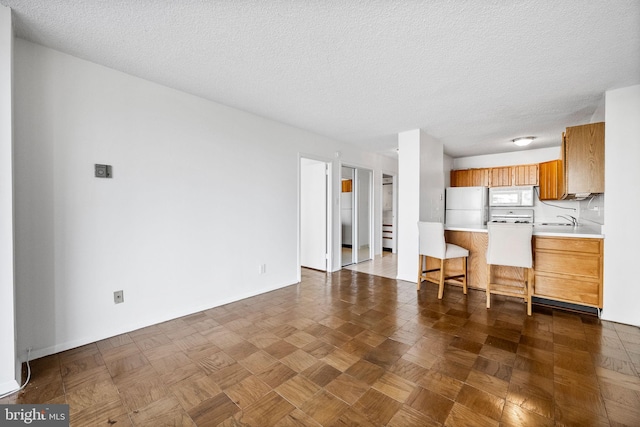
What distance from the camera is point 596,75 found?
2430 mm

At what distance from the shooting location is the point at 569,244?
9.72ft

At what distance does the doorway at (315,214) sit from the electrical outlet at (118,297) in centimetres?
286

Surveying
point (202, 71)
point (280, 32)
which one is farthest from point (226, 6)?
point (202, 71)

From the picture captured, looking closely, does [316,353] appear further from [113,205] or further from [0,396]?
[113,205]

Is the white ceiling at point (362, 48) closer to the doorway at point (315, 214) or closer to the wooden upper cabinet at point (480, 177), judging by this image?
the doorway at point (315, 214)

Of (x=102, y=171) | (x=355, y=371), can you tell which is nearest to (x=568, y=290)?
(x=355, y=371)

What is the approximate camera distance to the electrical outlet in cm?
241

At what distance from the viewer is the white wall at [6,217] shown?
1637mm

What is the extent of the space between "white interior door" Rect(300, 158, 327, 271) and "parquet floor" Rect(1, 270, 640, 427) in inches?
78.0

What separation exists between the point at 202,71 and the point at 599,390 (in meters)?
3.79

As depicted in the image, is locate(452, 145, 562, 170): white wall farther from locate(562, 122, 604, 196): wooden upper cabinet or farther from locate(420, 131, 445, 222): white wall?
locate(562, 122, 604, 196): wooden upper cabinet

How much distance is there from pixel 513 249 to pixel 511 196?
345 cm

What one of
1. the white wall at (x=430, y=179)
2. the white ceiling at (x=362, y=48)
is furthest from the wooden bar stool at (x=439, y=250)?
the white ceiling at (x=362, y=48)

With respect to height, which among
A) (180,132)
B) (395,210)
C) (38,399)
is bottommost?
(38,399)
